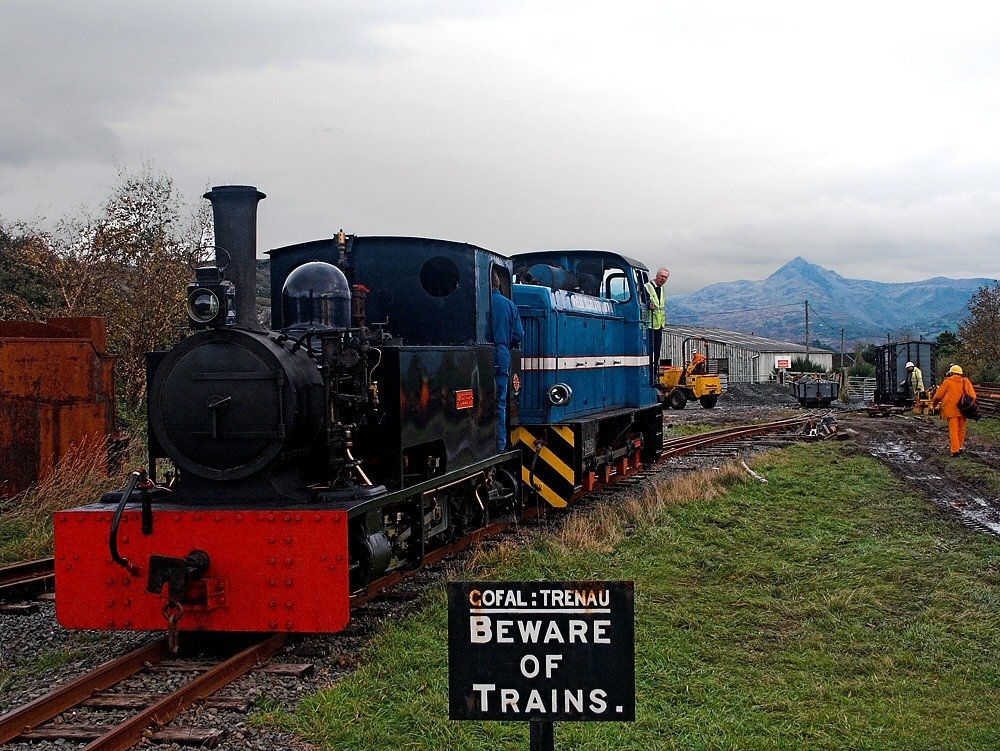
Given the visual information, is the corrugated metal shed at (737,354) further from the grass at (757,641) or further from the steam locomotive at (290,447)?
the steam locomotive at (290,447)

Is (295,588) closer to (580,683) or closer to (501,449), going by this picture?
(580,683)

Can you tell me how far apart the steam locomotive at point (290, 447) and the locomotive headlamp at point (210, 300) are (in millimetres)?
11

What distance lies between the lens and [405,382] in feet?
22.9

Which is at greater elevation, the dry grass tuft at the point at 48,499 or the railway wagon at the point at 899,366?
the railway wagon at the point at 899,366

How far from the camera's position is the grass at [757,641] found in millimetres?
4973

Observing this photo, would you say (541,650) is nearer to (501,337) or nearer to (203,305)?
(203,305)

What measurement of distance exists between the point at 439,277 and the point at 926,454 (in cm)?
1333

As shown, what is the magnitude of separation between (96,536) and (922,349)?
119 feet

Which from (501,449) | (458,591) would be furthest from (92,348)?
(458,591)

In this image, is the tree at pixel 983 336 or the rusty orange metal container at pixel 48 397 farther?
the tree at pixel 983 336

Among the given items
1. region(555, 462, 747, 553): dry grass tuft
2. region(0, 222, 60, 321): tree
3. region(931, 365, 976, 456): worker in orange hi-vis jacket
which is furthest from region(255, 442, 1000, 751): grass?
region(0, 222, 60, 321): tree

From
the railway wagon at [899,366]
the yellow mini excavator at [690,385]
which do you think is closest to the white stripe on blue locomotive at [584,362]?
the yellow mini excavator at [690,385]

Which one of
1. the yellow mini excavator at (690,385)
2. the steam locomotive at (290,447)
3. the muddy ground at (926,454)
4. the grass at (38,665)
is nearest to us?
the grass at (38,665)

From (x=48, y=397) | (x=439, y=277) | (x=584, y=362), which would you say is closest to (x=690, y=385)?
(x=584, y=362)
